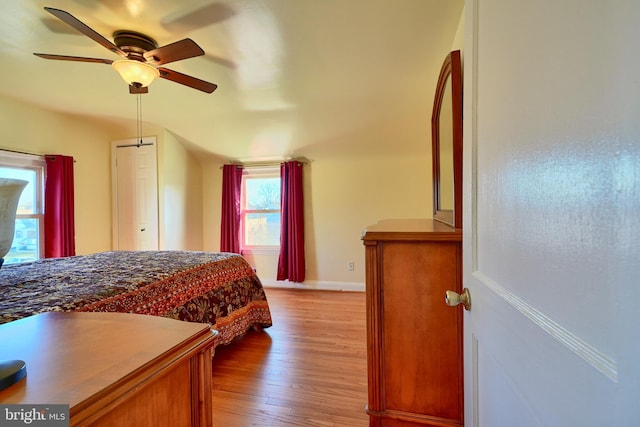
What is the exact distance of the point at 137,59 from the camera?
1936 mm

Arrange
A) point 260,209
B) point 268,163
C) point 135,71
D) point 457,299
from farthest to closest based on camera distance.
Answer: point 260,209
point 268,163
point 135,71
point 457,299

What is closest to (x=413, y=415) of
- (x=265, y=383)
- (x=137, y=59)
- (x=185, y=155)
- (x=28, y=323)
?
(x=265, y=383)

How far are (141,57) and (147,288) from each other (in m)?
1.54

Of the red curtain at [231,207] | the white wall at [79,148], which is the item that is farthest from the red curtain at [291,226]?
the white wall at [79,148]

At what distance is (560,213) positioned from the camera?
40 cm

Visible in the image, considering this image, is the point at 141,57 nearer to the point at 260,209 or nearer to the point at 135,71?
the point at 135,71

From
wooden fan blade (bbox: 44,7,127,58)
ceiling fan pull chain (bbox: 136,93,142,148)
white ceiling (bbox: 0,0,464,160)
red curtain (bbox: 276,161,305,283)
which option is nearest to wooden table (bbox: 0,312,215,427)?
wooden fan blade (bbox: 44,7,127,58)

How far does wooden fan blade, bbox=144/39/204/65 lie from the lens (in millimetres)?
1662

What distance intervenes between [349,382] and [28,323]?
1.67 m

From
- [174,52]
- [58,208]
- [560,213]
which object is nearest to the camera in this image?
[560,213]

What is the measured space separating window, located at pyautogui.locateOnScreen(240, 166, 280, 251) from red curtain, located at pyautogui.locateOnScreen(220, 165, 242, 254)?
0.13 meters

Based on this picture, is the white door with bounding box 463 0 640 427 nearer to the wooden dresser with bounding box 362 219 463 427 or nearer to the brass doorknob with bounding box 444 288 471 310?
the brass doorknob with bounding box 444 288 471 310

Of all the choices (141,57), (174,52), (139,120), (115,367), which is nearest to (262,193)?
(139,120)

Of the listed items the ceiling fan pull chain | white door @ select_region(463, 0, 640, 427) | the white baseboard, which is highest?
the ceiling fan pull chain
